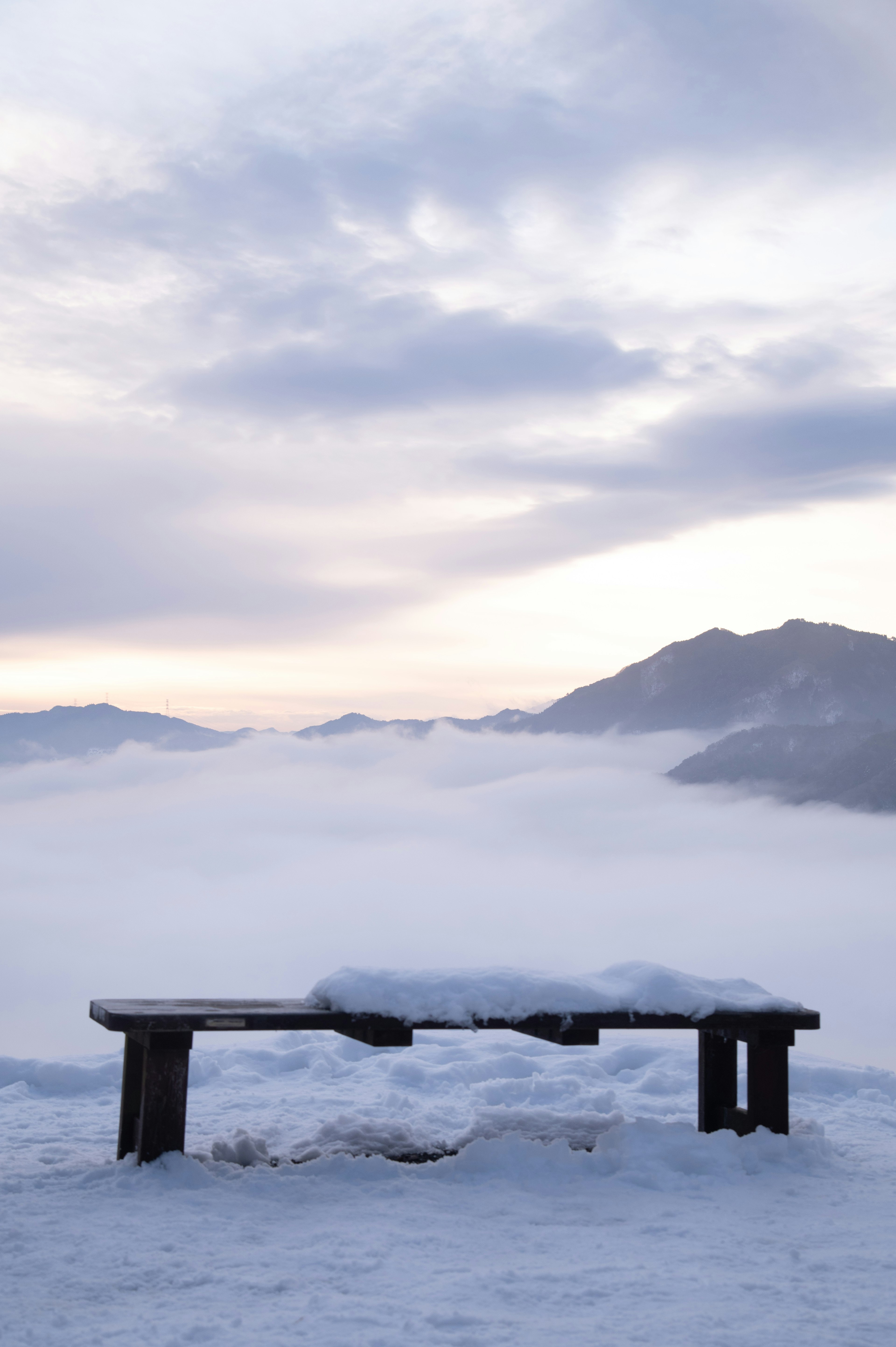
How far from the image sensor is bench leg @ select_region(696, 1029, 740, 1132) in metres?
5.43

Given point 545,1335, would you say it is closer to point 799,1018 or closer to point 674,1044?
point 799,1018

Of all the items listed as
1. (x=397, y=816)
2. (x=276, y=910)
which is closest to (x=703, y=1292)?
(x=276, y=910)

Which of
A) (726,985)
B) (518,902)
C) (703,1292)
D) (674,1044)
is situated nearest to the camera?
(703,1292)

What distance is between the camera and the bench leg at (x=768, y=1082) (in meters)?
A: 5.24

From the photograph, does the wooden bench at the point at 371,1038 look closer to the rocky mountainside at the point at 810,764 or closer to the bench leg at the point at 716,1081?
the bench leg at the point at 716,1081

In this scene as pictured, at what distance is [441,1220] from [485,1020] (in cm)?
95

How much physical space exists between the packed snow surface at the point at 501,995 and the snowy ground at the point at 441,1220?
62cm

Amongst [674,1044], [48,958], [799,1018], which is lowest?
[48,958]

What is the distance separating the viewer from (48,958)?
80.2 m

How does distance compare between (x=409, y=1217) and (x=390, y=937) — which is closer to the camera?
(x=409, y=1217)

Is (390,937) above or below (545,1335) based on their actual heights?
below

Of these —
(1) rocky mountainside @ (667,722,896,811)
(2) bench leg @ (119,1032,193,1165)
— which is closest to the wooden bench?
(2) bench leg @ (119,1032,193,1165)

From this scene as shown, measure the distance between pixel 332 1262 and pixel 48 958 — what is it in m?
84.6

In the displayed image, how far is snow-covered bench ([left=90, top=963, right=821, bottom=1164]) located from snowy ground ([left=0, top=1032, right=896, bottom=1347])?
0.24 meters
